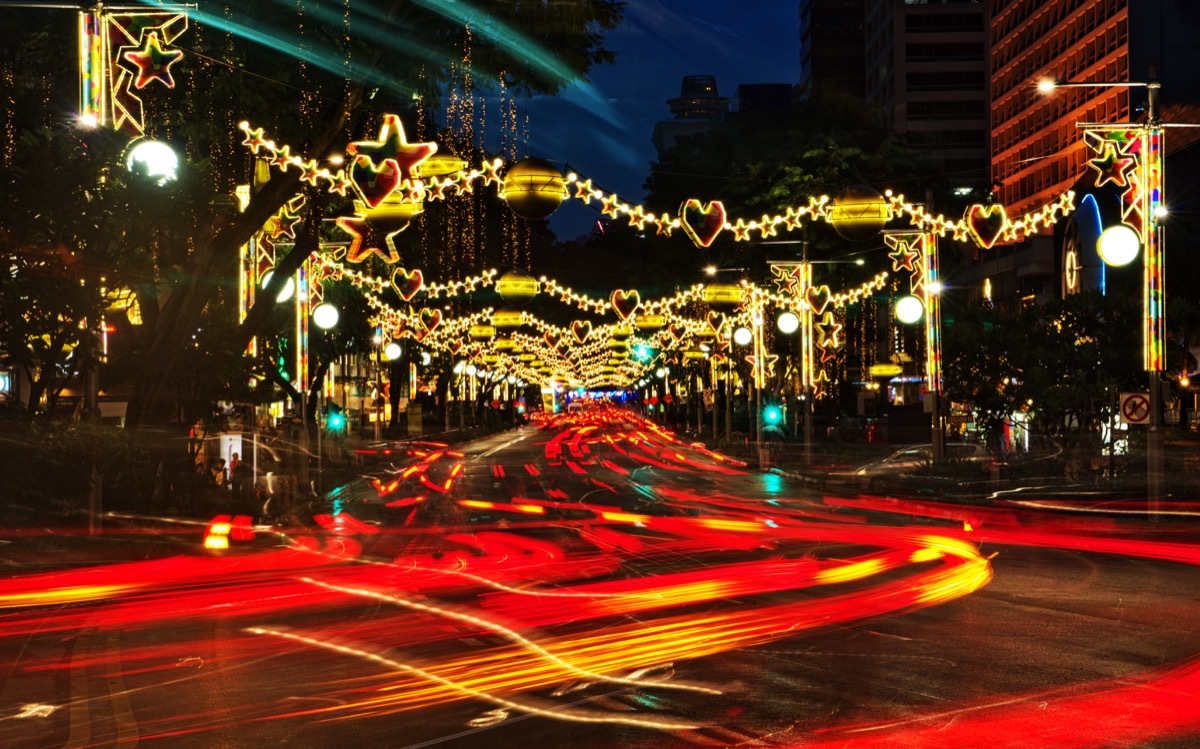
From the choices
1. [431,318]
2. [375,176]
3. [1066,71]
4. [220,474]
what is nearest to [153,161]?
[375,176]

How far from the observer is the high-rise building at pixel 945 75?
142m

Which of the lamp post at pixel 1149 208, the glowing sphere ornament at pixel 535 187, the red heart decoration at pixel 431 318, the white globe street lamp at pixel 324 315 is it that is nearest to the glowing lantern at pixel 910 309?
the lamp post at pixel 1149 208

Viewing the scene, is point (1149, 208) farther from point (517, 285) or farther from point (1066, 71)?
point (1066, 71)

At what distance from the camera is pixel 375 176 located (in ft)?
72.2

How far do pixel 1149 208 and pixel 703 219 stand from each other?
7654 mm

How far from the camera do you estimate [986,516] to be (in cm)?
2791

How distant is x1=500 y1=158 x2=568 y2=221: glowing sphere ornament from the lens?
2092cm

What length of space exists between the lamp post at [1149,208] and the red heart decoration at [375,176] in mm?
11321

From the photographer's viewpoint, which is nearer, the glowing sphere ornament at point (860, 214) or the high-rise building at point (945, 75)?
the glowing sphere ornament at point (860, 214)

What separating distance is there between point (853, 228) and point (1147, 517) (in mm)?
7405

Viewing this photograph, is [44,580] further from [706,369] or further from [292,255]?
[706,369]

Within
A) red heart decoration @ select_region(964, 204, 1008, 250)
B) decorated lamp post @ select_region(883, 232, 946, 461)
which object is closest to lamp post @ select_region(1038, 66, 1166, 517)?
red heart decoration @ select_region(964, 204, 1008, 250)

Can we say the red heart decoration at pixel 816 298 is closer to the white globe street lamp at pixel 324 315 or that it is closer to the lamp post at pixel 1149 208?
the white globe street lamp at pixel 324 315

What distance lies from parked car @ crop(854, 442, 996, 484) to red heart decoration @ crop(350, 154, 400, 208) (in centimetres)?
1889
